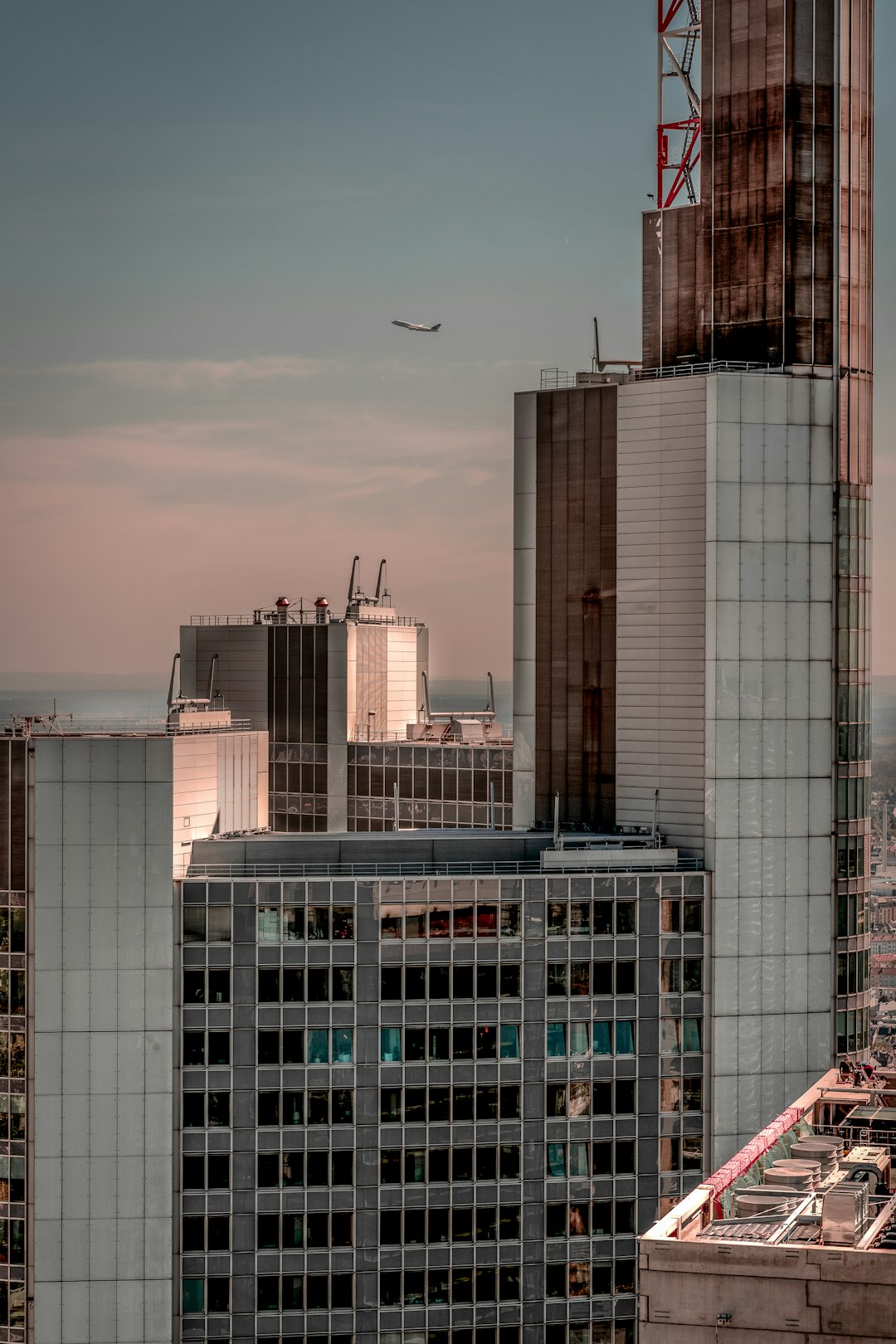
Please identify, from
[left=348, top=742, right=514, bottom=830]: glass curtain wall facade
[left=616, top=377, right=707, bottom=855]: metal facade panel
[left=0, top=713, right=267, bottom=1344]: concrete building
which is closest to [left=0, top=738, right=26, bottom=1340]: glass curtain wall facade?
[left=0, top=713, right=267, bottom=1344]: concrete building

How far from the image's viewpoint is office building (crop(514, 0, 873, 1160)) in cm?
10606

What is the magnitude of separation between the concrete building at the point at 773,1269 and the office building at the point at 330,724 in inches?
3684

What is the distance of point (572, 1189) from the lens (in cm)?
10300

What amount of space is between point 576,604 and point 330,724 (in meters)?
52.0

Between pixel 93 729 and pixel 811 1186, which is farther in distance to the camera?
pixel 93 729

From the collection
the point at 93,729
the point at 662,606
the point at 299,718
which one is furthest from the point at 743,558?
the point at 299,718

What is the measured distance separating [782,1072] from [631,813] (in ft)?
58.5

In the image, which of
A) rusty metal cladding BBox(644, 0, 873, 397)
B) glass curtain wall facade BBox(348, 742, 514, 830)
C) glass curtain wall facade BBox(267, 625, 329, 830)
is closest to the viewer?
rusty metal cladding BBox(644, 0, 873, 397)

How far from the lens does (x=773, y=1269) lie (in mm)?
58594

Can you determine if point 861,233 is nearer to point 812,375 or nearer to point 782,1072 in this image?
point 812,375

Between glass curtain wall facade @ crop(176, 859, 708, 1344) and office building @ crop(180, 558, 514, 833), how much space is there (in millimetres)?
53419

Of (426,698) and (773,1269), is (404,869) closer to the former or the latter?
(773,1269)

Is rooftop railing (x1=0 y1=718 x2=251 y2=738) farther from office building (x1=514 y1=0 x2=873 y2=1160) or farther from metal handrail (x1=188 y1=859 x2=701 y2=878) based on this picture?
office building (x1=514 y1=0 x2=873 y2=1160)

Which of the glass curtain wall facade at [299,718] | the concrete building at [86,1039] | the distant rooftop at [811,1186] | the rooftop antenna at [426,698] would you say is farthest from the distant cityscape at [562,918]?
the rooftop antenna at [426,698]
